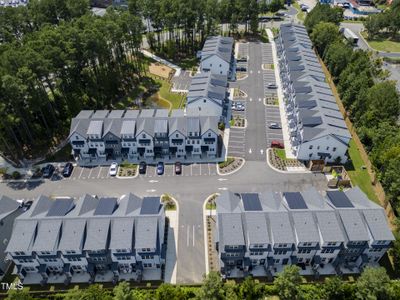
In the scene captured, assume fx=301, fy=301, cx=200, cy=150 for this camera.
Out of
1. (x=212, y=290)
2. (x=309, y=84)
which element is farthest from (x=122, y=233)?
(x=309, y=84)

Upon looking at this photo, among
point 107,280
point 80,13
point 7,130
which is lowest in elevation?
point 107,280

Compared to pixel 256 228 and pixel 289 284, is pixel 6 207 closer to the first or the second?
pixel 256 228

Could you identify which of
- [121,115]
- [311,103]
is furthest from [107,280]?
[311,103]

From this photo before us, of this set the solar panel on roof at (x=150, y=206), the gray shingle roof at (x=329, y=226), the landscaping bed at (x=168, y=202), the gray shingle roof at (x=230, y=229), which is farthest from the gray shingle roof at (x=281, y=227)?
the landscaping bed at (x=168, y=202)

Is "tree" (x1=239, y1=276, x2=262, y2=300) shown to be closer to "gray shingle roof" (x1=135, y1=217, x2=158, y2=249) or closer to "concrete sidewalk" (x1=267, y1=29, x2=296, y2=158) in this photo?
"gray shingle roof" (x1=135, y1=217, x2=158, y2=249)

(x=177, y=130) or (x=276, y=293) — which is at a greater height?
(x=177, y=130)

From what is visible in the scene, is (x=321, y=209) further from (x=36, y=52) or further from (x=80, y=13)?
(x=80, y=13)

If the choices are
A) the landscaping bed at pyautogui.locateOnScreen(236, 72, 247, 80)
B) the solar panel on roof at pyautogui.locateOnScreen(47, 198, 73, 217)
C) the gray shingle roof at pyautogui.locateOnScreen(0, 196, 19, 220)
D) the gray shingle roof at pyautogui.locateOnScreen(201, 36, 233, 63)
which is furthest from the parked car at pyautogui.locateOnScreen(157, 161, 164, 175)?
the landscaping bed at pyautogui.locateOnScreen(236, 72, 247, 80)
